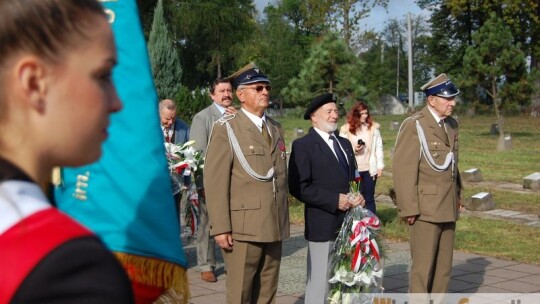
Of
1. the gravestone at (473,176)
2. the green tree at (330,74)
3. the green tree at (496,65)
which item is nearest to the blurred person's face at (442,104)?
the gravestone at (473,176)

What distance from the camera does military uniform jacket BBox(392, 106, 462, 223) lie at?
21.6 ft

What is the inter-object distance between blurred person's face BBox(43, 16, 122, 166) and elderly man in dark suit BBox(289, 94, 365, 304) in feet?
15.5

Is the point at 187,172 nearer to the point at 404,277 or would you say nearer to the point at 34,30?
the point at 404,277

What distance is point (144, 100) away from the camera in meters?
2.30

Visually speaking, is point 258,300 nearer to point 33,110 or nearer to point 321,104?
point 321,104

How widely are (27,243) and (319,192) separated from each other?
487cm

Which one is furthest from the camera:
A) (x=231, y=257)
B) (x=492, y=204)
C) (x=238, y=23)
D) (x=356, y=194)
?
(x=238, y=23)

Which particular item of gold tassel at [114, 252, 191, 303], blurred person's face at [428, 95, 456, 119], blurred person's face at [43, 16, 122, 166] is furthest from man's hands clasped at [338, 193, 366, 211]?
blurred person's face at [43, 16, 122, 166]

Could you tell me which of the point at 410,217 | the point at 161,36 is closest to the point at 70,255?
the point at 410,217

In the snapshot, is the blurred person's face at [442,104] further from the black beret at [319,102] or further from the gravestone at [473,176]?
the gravestone at [473,176]

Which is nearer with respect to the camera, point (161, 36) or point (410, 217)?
point (410, 217)

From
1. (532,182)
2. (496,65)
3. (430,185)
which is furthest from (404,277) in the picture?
(496,65)

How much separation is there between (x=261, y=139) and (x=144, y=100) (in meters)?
3.38

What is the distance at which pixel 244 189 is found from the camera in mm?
5535
